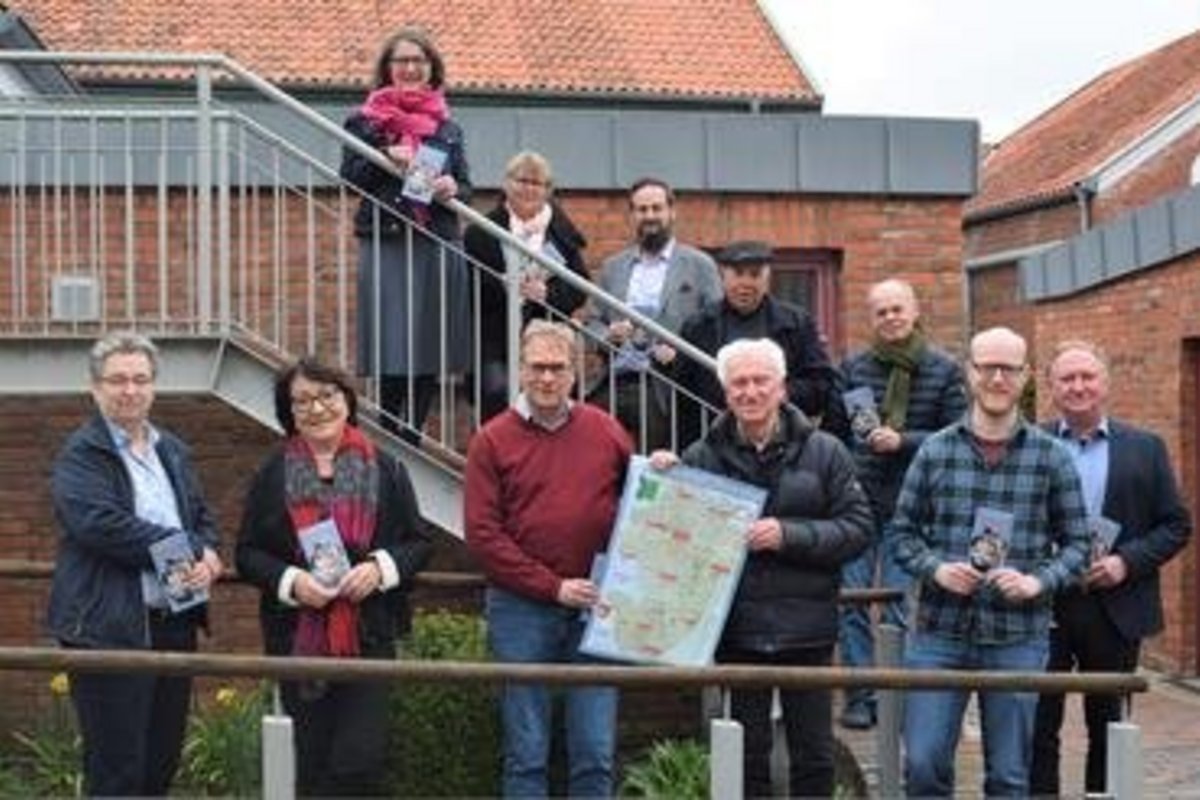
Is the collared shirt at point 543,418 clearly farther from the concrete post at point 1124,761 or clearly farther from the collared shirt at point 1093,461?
the concrete post at point 1124,761

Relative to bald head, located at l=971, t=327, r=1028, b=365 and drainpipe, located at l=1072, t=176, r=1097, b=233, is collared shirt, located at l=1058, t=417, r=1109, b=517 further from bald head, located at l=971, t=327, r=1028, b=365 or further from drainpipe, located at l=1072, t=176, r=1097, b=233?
drainpipe, located at l=1072, t=176, r=1097, b=233

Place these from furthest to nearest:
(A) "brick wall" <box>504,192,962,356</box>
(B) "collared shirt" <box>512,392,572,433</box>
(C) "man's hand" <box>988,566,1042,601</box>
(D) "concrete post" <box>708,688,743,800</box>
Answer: (A) "brick wall" <box>504,192,962,356</box> < (B) "collared shirt" <box>512,392,572,433</box> < (C) "man's hand" <box>988,566,1042,601</box> < (D) "concrete post" <box>708,688,743,800</box>

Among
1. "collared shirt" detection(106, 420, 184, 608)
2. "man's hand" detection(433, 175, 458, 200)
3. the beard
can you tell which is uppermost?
"man's hand" detection(433, 175, 458, 200)

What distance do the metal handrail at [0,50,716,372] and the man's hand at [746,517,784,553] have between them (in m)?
1.66

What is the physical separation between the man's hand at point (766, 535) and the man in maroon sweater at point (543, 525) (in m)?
0.52

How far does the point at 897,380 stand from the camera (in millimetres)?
7199

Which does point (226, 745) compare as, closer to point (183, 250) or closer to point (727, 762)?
point (727, 762)

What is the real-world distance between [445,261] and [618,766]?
2.18m

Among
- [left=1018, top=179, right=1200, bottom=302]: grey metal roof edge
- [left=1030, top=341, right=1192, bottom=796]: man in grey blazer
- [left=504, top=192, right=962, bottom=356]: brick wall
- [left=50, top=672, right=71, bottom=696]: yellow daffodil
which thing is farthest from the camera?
[left=1018, top=179, right=1200, bottom=302]: grey metal roof edge

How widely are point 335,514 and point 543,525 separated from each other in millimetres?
643

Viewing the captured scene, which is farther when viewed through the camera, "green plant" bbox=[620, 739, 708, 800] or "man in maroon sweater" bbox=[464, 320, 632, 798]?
"green plant" bbox=[620, 739, 708, 800]

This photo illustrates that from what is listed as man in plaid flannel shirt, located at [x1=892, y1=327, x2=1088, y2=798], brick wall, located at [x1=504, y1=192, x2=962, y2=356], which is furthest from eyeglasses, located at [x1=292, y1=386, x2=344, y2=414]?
brick wall, located at [x1=504, y1=192, x2=962, y2=356]

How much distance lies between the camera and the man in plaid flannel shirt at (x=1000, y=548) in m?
6.00

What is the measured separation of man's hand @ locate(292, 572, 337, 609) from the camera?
5.96 metres
